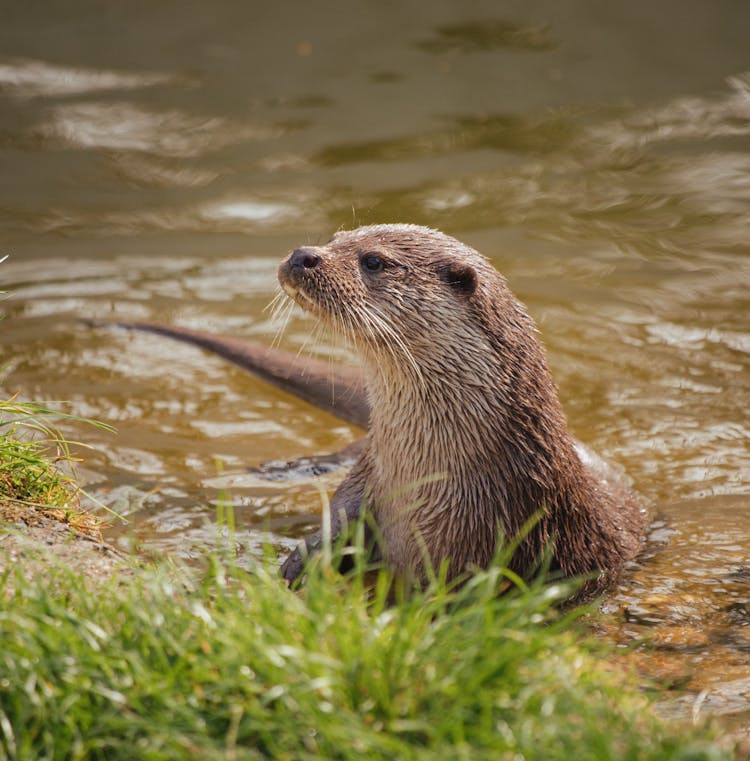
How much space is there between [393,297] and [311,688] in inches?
58.4

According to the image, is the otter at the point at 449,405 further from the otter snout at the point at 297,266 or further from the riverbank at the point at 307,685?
the riverbank at the point at 307,685

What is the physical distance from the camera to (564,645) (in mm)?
2186

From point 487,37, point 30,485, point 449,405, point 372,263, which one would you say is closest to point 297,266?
point 372,263

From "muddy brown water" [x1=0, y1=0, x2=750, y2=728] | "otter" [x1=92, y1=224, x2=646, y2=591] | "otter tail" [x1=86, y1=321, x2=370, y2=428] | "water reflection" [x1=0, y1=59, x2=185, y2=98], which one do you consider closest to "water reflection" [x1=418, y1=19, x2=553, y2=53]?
"muddy brown water" [x1=0, y1=0, x2=750, y2=728]

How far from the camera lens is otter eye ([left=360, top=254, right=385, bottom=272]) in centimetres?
330

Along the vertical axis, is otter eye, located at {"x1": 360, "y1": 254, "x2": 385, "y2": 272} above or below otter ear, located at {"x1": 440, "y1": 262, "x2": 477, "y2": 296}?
above

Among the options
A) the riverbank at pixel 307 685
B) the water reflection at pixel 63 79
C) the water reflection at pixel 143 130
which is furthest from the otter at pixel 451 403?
the water reflection at pixel 63 79

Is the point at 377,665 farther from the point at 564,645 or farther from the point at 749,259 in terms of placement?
the point at 749,259

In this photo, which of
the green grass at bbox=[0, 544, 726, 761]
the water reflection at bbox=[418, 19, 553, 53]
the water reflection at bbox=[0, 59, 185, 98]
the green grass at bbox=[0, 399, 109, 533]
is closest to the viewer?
the green grass at bbox=[0, 544, 726, 761]

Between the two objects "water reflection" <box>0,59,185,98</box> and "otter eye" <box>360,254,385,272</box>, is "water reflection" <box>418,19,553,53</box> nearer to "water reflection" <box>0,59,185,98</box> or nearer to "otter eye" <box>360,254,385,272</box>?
"water reflection" <box>0,59,185,98</box>

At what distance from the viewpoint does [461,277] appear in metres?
3.24

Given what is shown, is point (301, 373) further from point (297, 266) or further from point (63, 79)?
point (63, 79)

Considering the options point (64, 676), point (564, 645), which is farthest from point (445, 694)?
point (64, 676)

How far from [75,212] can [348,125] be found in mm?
1958
